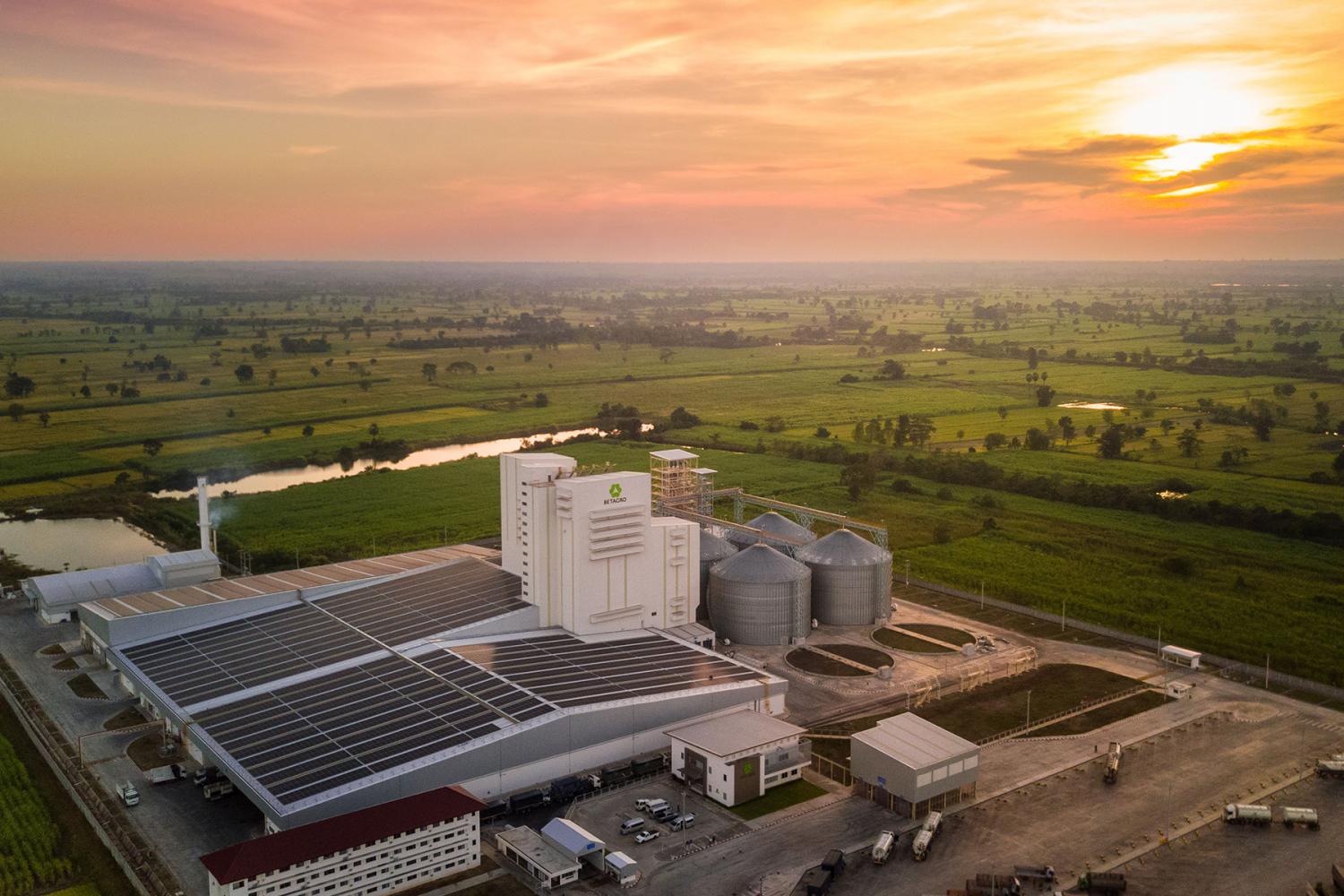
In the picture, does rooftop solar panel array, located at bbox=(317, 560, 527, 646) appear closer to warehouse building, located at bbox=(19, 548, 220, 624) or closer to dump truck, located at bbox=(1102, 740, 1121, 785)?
warehouse building, located at bbox=(19, 548, 220, 624)

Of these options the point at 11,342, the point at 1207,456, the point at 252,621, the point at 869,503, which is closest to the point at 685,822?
the point at 252,621

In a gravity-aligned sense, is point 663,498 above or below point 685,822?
above

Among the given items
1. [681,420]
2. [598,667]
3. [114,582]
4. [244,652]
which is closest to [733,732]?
[598,667]

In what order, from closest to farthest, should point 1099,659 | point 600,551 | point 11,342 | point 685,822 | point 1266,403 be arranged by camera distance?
point 685,822 < point 600,551 < point 1099,659 < point 1266,403 < point 11,342

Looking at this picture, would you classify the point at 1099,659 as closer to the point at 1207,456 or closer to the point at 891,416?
the point at 1207,456

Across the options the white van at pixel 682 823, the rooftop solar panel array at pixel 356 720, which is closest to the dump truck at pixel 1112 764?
the white van at pixel 682 823

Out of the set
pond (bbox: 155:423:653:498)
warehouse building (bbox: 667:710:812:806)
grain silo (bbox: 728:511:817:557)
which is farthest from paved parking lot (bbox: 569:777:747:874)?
pond (bbox: 155:423:653:498)

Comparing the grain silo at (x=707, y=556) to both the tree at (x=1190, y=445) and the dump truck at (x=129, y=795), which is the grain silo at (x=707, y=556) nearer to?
the dump truck at (x=129, y=795)
